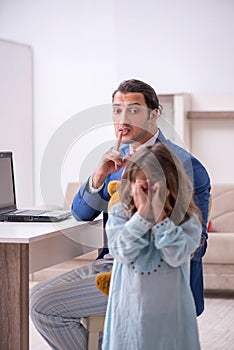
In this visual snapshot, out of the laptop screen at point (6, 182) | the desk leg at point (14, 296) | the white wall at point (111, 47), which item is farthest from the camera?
the white wall at point (111, 47)

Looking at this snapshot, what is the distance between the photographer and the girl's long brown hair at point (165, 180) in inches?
90.7

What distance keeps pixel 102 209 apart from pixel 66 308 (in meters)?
0.38

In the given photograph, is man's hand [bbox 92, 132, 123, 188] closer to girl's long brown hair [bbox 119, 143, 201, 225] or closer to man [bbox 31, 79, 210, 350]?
man [bbox 31, 79, 210, 350]

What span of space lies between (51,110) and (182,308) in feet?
14.0

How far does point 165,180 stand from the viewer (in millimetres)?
2303

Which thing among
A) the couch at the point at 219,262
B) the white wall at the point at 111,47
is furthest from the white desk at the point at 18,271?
the white wall at the point at 111,47

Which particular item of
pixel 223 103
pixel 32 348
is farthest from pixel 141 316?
pixel 223 103

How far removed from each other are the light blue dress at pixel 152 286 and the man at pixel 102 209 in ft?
1.48

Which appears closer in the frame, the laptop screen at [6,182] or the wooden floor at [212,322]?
the laptop screen at [6,182]

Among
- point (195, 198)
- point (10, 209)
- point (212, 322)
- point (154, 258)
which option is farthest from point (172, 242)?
point (212, 322)

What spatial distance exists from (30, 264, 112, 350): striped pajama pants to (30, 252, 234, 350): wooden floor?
A: 922 millimetres

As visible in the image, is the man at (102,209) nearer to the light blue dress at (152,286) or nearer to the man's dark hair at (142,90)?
the man's dark hair at (142,90)

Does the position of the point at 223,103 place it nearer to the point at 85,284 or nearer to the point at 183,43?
the point at 183,43

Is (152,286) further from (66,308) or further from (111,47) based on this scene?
(111,47)
